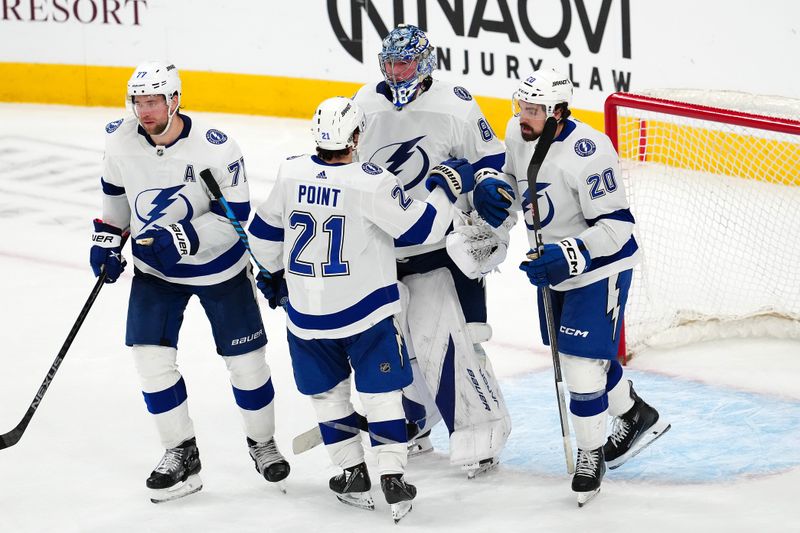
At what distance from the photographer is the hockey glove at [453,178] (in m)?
3.62

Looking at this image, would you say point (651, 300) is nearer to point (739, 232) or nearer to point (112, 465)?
point (739, 232)

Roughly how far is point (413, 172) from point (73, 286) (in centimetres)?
248

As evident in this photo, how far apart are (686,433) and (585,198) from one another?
103 cm

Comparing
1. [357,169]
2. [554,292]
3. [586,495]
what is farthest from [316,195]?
[586,495]

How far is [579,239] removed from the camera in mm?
3572

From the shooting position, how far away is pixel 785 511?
3590 millimetres

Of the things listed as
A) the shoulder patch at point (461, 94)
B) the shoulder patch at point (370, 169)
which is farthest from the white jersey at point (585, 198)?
the shoulder patch at point (370, 169)

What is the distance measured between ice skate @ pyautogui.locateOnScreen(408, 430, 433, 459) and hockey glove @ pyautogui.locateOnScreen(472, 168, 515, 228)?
855 mm

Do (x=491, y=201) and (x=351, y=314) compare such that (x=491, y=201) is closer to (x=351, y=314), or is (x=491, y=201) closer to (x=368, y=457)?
(x=351, y=314)

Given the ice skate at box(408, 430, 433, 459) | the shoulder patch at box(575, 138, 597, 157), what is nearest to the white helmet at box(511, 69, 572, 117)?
the shoulder patch at box(575, 138, 597, 157)

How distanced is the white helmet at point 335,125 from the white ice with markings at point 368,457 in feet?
3.40

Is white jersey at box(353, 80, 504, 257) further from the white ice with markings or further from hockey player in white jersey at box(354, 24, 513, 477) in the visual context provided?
the white ice with markings

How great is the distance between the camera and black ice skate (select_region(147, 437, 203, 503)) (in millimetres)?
3848

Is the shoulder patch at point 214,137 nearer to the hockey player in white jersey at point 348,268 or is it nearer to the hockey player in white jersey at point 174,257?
the hockey player in white jersey at point 174,257
